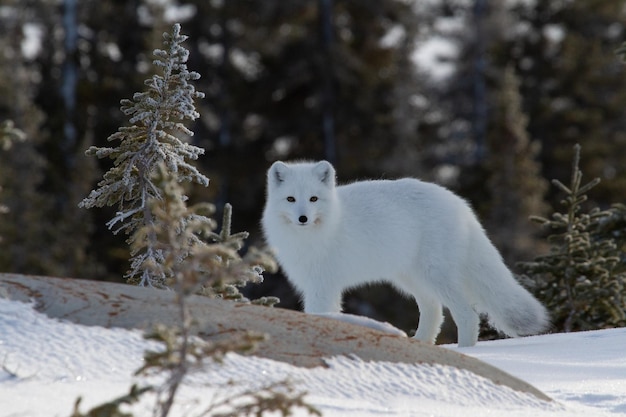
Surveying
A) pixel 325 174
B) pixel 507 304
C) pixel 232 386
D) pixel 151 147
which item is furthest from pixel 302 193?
pixel 232 386

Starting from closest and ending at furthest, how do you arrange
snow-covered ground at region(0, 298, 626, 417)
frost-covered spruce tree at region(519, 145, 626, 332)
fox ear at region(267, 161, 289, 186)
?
snow-covered ground at region(0, 298, 626, 417) → fox ear at region(267, 161, 289, 186) → frost-covered spruce tree at region(519, 145, 626, 332)

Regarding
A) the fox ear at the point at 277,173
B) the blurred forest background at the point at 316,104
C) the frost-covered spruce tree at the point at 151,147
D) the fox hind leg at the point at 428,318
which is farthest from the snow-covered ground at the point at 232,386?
the blurred forest background at the point at 316,104

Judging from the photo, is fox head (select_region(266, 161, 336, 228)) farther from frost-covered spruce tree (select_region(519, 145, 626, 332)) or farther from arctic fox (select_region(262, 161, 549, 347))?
frost-covered spruce tree (select_region(519, 145, 626, 332))

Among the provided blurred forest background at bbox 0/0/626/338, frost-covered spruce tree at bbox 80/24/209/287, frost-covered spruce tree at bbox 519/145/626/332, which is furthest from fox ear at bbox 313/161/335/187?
blurred forest background at bbox 0/0/626/338

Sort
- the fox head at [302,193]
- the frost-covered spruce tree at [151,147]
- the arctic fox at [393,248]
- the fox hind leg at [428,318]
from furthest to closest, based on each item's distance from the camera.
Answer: the fox hind leg at [428,318] → the arctic fox at [393,248] → the fox head at [302,193] → the frost-covered spruce tree at [151,147]

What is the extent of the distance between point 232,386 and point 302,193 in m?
4.27

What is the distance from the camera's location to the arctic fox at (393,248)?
8195mm

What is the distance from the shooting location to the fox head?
8070 mm

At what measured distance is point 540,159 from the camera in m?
30.5

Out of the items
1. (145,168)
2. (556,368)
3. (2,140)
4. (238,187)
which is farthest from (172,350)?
(238,187)

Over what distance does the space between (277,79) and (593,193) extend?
9508 mm

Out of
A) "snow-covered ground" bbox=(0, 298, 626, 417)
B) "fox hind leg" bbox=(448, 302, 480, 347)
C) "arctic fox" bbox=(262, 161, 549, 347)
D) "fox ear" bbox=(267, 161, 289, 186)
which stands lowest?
"snow-covered ground" bbox=(0, 298, 626, 417)

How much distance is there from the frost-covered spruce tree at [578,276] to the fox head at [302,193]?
9.41 ft

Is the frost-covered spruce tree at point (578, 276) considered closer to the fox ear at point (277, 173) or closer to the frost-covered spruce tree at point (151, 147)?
the fox ear at point (277, 173)
